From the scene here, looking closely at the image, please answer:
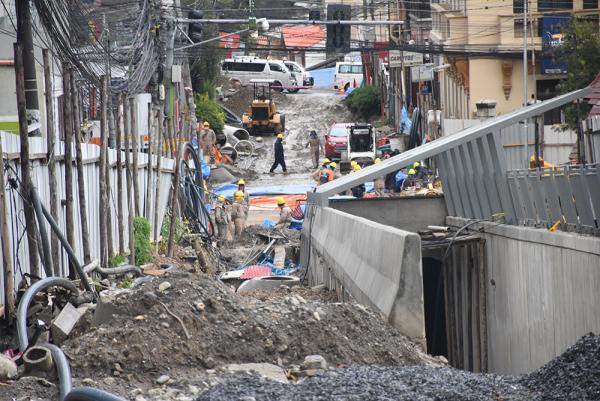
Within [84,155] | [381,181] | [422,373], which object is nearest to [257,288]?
[84,155]

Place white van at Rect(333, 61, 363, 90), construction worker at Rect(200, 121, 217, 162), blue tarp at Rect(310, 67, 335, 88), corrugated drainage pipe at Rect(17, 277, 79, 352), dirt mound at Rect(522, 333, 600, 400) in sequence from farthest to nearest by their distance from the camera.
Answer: blue tarp at Rect(310, 67, 335, 88)
white van at Rect(333, 61, 363, 90)
construction worker at Rect(200, 121, 217, 162)
corrugated drainage pipe at Rect(17, 277, 79, 352)
dirt mound at Rect(522, 333, 600, 400)

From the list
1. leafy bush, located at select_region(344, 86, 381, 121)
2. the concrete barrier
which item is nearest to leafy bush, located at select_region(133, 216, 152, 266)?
the concrete barrier

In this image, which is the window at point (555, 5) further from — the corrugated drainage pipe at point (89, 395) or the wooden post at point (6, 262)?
the corrugated drainage pipe at point (89, 395)

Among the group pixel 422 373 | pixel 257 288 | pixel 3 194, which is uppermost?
pixel 3 194

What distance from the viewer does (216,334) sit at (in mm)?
10930

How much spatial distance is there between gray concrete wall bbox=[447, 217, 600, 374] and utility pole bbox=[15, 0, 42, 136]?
6744mm

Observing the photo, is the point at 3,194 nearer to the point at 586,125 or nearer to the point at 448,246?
the point at 448,246

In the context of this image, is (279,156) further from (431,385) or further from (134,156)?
(431,385)

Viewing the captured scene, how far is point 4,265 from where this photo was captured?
1259 cm

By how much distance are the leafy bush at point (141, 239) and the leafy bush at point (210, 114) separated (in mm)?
43814

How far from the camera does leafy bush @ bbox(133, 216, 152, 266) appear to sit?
22942 mm

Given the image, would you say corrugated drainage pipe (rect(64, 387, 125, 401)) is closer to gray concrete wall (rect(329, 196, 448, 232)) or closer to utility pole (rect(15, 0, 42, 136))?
utility pole (rect(15, 0, 42, 136))

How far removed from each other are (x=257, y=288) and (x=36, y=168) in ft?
29.2

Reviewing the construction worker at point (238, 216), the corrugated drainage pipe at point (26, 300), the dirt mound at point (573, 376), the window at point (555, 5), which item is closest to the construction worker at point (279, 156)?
the window at point (555, 5)
